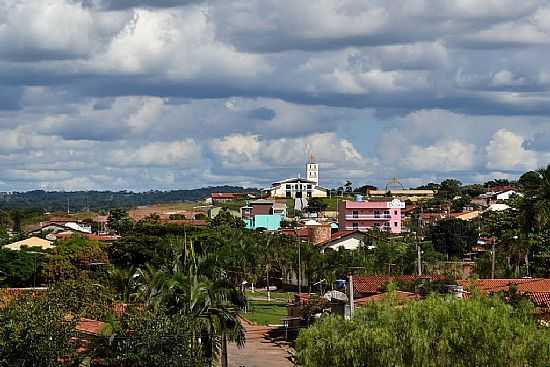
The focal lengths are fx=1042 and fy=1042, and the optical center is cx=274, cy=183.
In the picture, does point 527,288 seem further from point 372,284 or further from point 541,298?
point 372,284

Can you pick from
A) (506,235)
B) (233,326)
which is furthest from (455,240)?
(233,326)

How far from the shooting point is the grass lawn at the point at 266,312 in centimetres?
7100

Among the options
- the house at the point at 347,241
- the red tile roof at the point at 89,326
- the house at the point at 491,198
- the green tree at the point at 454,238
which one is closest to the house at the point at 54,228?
the house at the point at 347,241

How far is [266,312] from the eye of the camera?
256 feet

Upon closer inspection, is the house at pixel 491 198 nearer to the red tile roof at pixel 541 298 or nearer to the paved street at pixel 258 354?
the paved street at pixel 258 354

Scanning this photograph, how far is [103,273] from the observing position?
7100cm

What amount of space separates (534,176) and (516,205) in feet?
9.97

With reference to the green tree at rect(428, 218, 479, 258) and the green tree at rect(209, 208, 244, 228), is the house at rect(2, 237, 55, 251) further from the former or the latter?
the green tree at rect(428, 218, 479, 258)

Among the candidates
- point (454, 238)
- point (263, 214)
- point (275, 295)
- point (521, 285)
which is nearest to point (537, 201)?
point (521, 285)

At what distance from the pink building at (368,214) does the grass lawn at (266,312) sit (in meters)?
60.8

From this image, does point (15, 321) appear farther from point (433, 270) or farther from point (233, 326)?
point (433, 270)

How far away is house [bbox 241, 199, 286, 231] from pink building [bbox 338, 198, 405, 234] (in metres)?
15.7

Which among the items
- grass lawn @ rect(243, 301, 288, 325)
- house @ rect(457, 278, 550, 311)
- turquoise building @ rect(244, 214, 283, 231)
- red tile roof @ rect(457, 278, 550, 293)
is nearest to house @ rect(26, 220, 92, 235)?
turquoise building @ rect(244, 214, 283, 231)

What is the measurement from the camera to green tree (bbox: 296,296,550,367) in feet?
80.9
